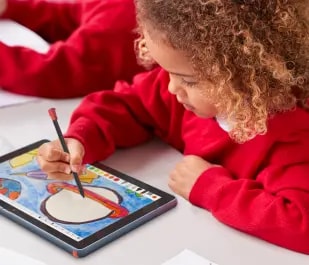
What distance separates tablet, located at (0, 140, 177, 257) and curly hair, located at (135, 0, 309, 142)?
16cm

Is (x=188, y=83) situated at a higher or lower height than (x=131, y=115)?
higher

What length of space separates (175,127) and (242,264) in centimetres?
31

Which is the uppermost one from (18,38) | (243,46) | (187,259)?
(243,46)

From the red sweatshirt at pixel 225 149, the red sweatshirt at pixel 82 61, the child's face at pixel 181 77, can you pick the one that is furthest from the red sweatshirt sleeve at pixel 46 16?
the child's face at pixel 181 77

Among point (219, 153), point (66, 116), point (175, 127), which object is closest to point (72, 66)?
point (66, 116)

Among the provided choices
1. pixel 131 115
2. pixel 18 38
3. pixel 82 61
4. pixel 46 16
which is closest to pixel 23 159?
pixel 131 115

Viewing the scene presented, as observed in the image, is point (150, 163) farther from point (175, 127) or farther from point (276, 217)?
point (276, 217)

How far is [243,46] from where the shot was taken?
0.80 m

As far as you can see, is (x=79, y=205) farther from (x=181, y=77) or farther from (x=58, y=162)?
(x=181, y=77)

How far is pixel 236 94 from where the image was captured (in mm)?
833

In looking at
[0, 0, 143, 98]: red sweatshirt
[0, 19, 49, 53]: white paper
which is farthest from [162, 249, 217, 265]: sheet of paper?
[0, 19, 49, 53]: white paper

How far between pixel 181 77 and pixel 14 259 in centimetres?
30

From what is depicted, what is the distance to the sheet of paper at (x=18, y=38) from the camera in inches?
48.4

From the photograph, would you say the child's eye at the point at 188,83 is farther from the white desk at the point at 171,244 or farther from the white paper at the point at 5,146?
the white paper at the point at 5,146
